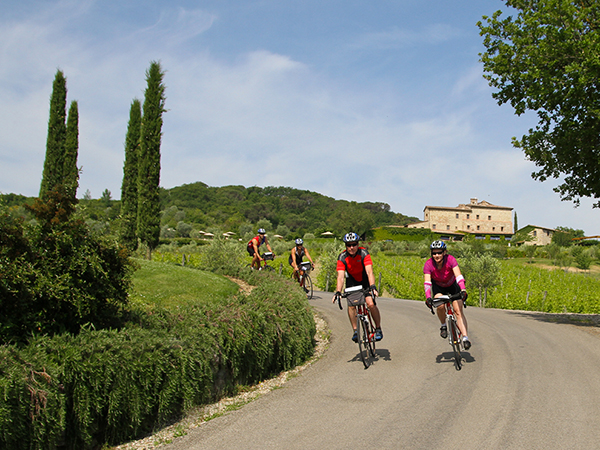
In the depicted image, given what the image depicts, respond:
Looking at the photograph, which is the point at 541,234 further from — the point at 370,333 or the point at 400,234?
the point at 370,333

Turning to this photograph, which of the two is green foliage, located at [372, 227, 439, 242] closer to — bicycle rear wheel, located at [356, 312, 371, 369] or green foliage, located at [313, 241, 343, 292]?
green foliage, located at [313, 241, 343, 292]

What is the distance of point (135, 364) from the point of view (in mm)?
4875

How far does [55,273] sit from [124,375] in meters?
1.99

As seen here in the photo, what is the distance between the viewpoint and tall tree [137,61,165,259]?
24531 millimetres

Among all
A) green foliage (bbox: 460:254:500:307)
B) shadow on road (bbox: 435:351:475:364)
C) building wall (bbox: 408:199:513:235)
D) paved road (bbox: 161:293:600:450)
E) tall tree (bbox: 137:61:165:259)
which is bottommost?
paved road (bbox: 161:293:600:450)

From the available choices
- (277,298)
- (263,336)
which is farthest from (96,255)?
(277,298)

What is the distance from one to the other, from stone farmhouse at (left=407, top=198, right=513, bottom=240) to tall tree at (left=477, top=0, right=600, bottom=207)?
84083 mm

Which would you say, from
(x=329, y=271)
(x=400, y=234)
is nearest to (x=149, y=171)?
(x=329, y=271)

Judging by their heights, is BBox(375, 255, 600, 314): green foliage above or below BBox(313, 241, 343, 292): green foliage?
below

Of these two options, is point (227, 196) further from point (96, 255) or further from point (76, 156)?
point (96, 255)

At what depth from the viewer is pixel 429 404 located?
559 cm

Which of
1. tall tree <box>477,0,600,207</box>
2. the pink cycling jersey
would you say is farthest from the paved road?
tall tree <box>477,0,600,207</box>

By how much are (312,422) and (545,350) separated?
5.81 m

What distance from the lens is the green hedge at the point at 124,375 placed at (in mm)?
4086
